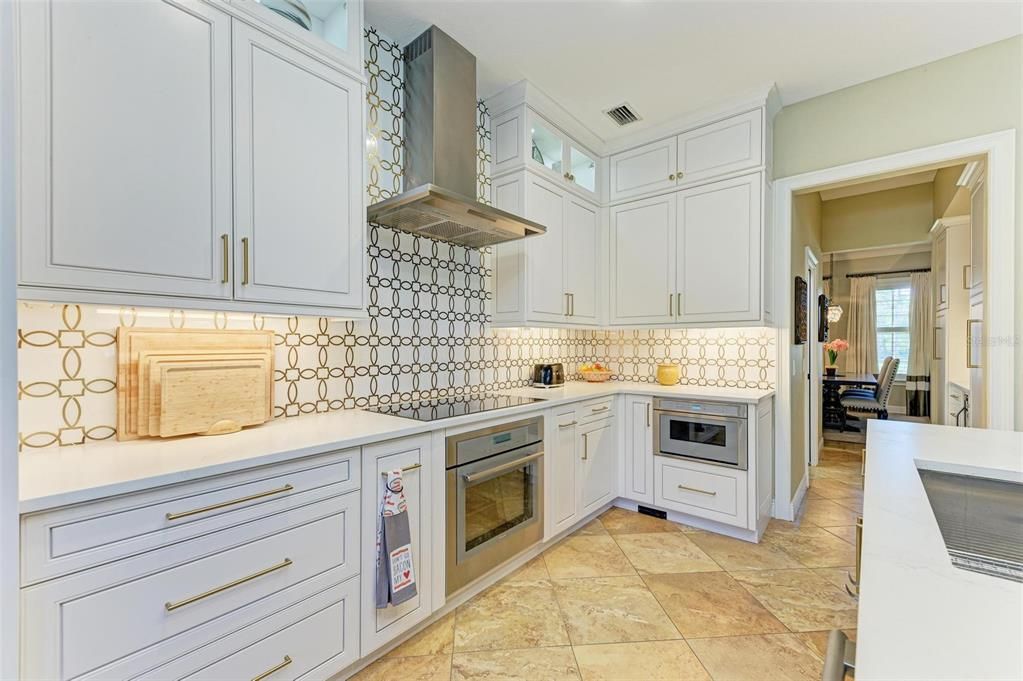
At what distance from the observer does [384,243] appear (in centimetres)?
232

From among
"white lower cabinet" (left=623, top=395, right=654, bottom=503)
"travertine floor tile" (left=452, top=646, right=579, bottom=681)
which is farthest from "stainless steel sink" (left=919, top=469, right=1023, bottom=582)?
"white lower cabinet" (left=623, top=395, right=654, bottom=503)

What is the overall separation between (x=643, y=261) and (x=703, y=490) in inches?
65.1

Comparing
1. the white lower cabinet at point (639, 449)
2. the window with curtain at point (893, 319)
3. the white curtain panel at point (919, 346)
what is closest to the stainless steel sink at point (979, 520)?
the white lower cabinet at point (639, 449)

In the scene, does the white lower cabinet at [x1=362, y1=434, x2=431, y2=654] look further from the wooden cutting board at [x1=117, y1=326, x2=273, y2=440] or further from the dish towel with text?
the wooden cutting board at [x1=117, y1=326, x2=273, y2=440]

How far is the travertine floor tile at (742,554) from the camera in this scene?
2.49 metres

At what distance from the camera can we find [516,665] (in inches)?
68.2

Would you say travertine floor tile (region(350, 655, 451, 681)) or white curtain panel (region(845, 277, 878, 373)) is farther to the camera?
white curtain panel (region(845, 277, 878, 373))

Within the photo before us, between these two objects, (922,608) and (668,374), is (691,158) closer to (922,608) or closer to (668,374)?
(668,374)

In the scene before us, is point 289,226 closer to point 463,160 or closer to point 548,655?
point 463,160

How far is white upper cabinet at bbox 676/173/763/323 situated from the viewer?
2.88 meters

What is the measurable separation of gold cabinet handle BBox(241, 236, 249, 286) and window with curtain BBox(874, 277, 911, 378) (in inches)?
356

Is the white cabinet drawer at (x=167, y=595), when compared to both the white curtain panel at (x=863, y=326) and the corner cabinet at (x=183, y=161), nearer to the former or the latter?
the corner cabinet at (x=183, y=161)

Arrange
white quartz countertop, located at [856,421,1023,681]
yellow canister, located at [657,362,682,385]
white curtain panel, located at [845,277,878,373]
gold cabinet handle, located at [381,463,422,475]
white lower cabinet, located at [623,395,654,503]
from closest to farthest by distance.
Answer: white quartz countertop, located at [856,421,1023,681]
gold cabinet handle, located at [381,463,422,475]
white lower cabinet, located at [623,395,654,503]
yellow canister, located at [657,362,682,385]
white curtain panel, located at [845,277,878,373]

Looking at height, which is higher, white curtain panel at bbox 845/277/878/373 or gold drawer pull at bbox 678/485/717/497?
white curtain panel at bbox 845/277/878/373
